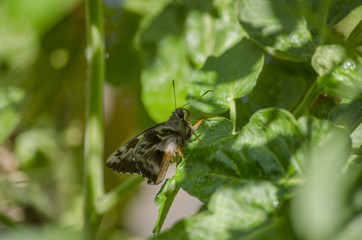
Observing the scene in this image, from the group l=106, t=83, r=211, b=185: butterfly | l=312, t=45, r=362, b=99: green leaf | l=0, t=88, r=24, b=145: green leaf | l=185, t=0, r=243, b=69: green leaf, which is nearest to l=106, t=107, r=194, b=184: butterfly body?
l=106, t=83, r=211, b=185: butterfly

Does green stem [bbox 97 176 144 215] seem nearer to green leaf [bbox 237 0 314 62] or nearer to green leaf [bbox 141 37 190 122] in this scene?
green leaf [bbox 141 37 190 122]

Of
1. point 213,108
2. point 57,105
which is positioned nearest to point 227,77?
point 213,108

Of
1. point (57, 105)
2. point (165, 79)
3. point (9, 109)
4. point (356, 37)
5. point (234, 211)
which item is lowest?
point (234, 211)

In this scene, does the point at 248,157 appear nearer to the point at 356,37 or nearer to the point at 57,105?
the point at 356,37

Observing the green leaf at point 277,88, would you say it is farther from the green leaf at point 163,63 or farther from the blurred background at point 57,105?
the blurred background at point 57,105

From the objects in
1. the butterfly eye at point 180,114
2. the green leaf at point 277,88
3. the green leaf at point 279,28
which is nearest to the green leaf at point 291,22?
the green leaf at point 279,28

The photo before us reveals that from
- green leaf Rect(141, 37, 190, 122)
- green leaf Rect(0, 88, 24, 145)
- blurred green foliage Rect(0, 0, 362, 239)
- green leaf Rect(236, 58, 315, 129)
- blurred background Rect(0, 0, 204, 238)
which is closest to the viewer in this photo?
blurred green foliage Rect(0, 0, 362, 239)
